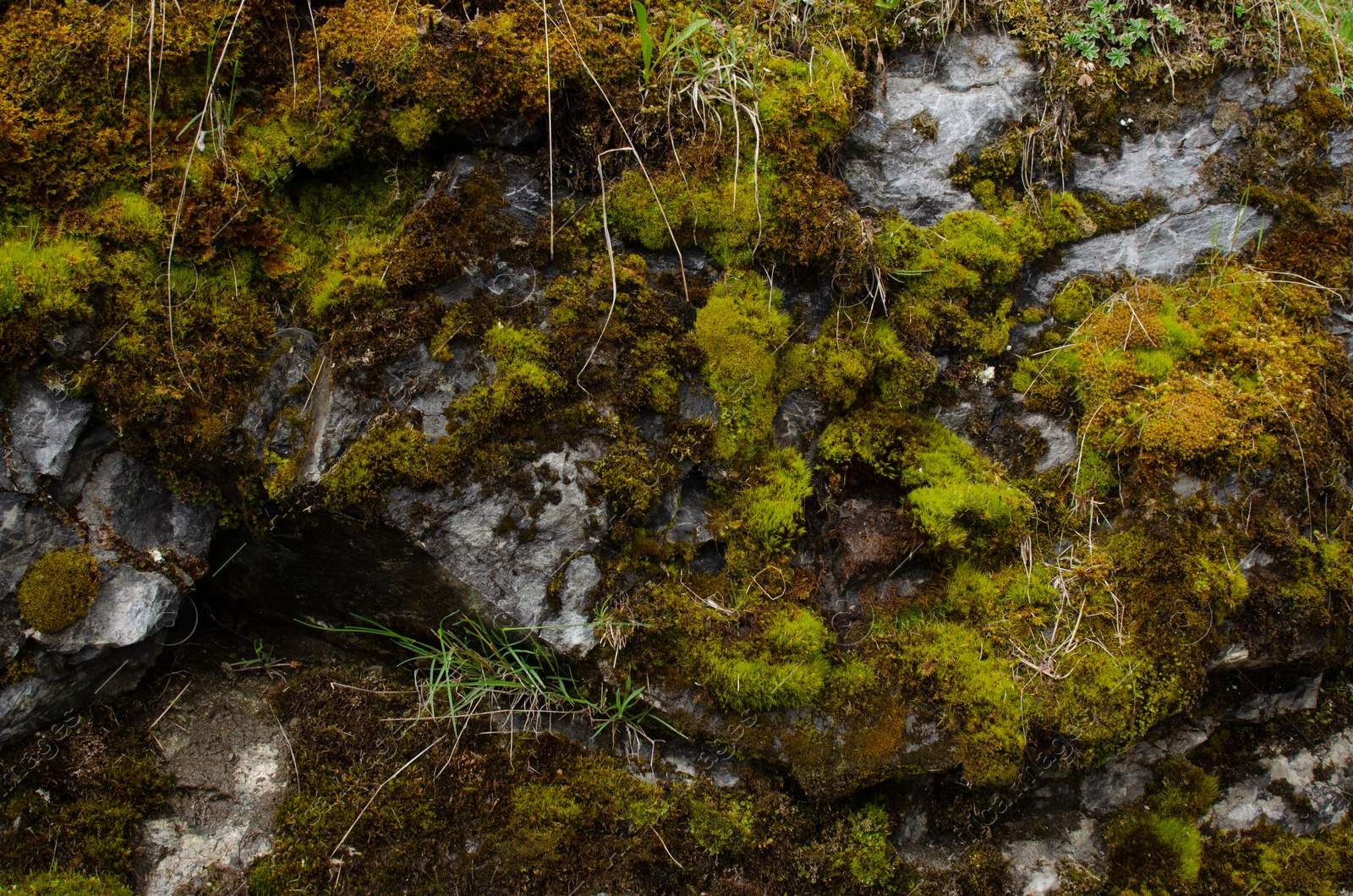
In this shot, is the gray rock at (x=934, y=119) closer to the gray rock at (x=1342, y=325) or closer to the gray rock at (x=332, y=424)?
the gray rock at (x=1342, y=325)

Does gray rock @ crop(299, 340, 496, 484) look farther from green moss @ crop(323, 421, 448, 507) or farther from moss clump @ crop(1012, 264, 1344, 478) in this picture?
moss clump @ crop(1012, 264, 1344, 478)

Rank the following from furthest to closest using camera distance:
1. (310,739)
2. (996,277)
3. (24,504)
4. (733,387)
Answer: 1. (996,277)
2. (733,387)
3. (310,739)
4. (24,504)

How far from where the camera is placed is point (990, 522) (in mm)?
4074

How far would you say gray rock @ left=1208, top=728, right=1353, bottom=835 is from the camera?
4289 mm

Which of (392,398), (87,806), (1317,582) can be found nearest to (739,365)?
(392,398)

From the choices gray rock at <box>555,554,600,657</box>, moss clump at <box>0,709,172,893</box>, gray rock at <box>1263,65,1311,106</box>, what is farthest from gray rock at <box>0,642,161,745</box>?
gray rock at <box>1263,65,1311,106</box>

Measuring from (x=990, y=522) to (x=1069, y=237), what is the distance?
6.80ft

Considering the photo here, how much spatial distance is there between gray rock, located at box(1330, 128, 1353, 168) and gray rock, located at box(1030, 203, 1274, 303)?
0.64 metres

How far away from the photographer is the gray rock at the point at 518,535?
12.4 feet

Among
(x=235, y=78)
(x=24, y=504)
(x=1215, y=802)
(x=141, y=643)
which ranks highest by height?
(x=235, y=78)

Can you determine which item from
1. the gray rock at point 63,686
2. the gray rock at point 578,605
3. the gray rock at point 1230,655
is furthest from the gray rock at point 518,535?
the gray rock at point 1230,655

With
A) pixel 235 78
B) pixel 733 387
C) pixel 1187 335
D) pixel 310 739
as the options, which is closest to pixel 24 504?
pixel 310 739

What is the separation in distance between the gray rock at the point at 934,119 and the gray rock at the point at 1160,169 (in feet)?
2.24

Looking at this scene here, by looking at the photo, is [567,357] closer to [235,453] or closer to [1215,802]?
[235,453]
